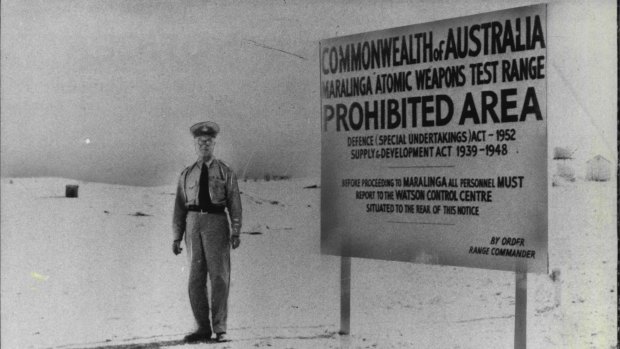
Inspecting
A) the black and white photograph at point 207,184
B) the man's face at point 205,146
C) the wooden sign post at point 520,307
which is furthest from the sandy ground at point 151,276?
the wooden sign post at point 520,307

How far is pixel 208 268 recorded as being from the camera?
3.23 m

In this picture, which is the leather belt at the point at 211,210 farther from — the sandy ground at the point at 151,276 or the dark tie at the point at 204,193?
the sandy ground at the point at 151,276

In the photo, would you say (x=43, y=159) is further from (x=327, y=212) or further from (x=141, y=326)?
(x=327, y=212)

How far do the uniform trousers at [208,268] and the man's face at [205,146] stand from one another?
0.27m

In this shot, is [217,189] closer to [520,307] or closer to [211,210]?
[211,210]

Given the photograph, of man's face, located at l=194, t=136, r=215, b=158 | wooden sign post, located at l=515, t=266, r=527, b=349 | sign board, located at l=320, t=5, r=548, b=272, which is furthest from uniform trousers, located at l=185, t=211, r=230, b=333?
wooden sign post, located at l=515, t=266, r=527, b=349

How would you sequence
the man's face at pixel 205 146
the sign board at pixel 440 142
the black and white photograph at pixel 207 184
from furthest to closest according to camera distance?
the man's face at pixel 205 146 < the black and white photograph at pixel 207 184 < the sign board at pixel 440 142

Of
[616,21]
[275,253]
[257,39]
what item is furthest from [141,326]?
[616,21]

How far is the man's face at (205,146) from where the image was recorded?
3254mm

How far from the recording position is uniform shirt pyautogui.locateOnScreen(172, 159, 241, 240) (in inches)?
126

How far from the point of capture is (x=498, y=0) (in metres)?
2.98

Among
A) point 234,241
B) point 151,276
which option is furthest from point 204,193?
point 151,276

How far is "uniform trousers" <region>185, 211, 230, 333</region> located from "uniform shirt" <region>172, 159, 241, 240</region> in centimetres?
4

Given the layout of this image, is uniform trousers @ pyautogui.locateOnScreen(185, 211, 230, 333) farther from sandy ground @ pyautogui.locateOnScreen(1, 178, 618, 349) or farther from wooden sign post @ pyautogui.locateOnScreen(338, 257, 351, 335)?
wooden sign post @ pyautogui.locateOnScreen(338, 257, 351, 335)
